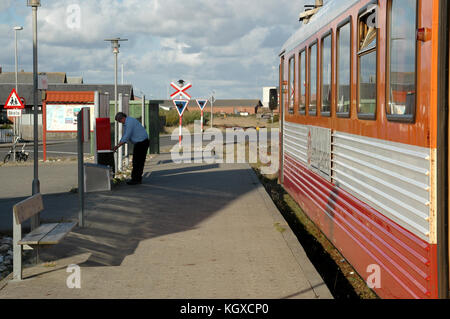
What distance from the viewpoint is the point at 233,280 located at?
6.80m

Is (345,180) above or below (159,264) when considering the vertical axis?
above

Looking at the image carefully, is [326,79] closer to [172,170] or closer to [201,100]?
[172,170]

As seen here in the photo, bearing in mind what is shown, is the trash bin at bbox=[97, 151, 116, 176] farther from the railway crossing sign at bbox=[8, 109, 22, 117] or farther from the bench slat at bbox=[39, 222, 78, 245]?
the railway crossing sign at bbox=[8, 109, 22, 117]

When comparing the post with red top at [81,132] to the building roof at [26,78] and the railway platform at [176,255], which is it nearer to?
the railway platform at [176,255]

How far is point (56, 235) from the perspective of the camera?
7.31 metres

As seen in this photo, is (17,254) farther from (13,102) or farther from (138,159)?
(13,102)

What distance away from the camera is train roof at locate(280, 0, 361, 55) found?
7.93 meters

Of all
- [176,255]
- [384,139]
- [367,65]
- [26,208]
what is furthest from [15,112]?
[384,139]

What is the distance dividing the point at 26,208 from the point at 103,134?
28.0 feet

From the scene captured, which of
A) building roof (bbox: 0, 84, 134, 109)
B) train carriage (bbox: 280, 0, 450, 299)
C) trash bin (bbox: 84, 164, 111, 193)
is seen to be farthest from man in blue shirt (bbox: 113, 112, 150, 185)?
building roof (bbox: 0, 84, 134, 109)

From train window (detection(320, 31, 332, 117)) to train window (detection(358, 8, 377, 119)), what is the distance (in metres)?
1.72
